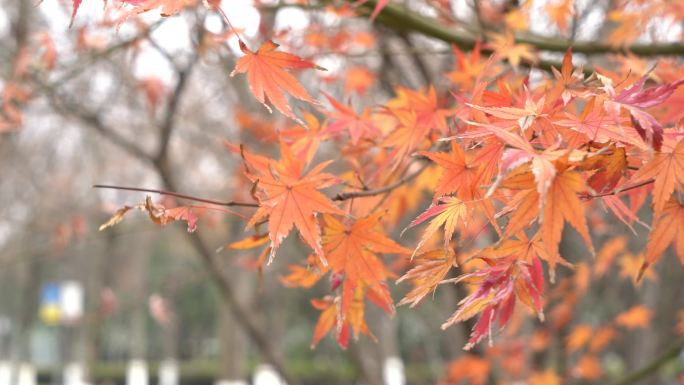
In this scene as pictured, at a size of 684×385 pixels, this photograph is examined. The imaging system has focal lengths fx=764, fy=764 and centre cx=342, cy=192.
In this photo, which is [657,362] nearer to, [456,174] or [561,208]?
[456,174]

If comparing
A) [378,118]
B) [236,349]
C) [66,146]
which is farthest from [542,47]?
[66,146]

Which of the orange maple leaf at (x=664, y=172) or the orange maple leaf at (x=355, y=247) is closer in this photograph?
the orange maple leaf at (x=664, y=172)

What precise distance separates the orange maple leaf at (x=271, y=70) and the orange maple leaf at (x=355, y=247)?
208 mm

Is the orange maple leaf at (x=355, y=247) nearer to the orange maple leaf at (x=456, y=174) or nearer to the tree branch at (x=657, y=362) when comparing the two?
the orange maple leaf at (x=456, y=174)

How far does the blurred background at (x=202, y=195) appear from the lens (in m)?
3.40

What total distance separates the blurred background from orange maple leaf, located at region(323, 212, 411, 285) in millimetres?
171

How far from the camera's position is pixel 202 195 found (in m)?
11.3

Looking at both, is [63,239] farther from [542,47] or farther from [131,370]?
[131,370]

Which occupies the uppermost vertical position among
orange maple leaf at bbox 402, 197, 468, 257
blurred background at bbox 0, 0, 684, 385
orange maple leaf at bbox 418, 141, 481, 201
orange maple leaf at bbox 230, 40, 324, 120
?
orange maple leaf at bbox 230, 40, 324, 120

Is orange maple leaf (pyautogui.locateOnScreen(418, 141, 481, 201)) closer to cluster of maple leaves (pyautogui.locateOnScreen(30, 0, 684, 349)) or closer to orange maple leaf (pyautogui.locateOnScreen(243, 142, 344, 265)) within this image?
cluster of maple leaves (pyautogui.locateOnScreen(30, 0, 684, 349))

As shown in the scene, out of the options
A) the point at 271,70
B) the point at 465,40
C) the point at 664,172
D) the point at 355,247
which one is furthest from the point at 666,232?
the point at 465,40

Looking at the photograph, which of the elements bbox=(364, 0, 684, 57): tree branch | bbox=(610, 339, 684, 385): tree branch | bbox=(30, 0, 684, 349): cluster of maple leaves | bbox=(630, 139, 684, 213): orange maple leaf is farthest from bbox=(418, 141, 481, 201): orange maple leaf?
bbox=(610, 339, 684, 385): tree branch

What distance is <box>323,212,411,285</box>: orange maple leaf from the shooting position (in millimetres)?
1159

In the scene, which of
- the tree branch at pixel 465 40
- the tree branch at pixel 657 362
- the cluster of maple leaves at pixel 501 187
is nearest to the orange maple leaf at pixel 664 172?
the cluster of maple leaves at pixel 501 187
